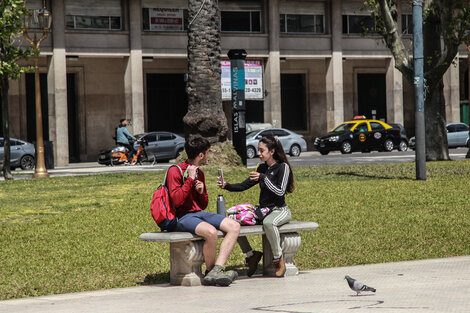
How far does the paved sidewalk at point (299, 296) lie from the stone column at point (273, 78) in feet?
119

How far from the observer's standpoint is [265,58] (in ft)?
149

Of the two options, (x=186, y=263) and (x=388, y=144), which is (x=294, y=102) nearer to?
(x=388, y=144)

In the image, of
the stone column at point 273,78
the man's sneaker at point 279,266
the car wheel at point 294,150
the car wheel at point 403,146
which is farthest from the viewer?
the stone column at point 273,78

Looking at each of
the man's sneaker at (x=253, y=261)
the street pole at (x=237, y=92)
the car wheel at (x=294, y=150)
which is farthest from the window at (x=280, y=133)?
the man's sneaker at (x=253, y=261)

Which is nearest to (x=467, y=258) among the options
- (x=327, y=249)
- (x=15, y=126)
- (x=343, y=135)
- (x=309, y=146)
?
(x=327, y=249)

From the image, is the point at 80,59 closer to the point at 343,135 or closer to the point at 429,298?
the point at 343,135

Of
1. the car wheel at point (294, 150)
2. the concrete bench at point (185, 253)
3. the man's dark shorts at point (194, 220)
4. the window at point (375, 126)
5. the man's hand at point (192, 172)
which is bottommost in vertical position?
the car wheel at point (294, 150)

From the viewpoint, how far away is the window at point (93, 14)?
40.6 meters

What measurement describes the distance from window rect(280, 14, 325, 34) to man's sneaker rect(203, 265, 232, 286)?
38741 mm

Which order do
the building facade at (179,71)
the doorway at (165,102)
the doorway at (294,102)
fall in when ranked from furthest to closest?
the doorway at (294,102), the doorway at (165,102), the building facade at (179,71)

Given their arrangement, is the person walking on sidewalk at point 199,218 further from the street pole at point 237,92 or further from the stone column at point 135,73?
the stone column at point 135,73

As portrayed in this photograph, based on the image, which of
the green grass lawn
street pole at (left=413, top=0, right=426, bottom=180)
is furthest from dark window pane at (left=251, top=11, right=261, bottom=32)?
street pole at (left=413, top=0, right=426, bottom=180)

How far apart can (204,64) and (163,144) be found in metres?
17.2

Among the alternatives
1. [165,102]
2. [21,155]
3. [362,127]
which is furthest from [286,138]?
[21,155]
